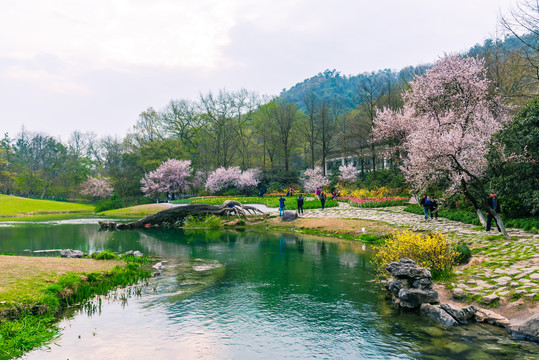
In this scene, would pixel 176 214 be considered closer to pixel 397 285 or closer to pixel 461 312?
pixel 397 285

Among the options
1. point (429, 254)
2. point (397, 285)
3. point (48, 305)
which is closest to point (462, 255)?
point (429, 254)

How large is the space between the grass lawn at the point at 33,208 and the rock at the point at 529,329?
195 ft

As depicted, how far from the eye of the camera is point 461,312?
8.01m

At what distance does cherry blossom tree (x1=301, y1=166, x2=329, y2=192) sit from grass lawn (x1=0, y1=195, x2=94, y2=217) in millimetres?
36069

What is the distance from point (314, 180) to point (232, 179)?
44.0 ft

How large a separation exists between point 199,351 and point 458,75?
25522mm

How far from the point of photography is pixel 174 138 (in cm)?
6981

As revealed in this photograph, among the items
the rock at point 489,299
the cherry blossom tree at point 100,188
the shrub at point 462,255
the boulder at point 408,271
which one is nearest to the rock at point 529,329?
the rock at point 489,299

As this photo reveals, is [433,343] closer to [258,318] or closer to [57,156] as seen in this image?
[258,318]

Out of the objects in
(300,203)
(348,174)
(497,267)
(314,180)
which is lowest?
(497,267)

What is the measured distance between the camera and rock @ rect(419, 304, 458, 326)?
7.92 meters

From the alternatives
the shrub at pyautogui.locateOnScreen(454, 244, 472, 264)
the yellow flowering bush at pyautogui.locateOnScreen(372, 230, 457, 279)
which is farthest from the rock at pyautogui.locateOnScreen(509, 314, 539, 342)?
the shrub at pyautogui.locateOnScreen(454, 244, 472, 264)

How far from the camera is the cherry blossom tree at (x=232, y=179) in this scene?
173 feet

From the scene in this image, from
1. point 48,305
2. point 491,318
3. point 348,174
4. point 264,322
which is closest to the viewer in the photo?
point 491,318
